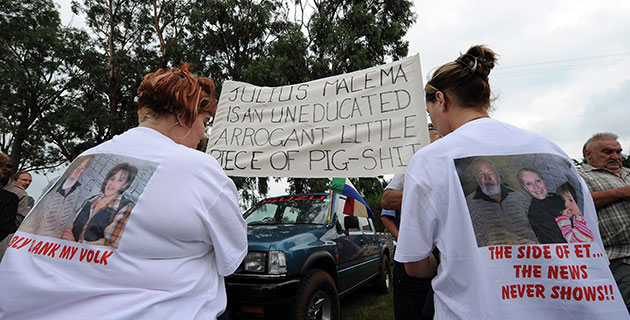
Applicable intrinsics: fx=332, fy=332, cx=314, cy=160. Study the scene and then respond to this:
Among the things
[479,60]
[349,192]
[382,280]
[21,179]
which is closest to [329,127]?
[349,192]

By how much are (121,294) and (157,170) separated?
384 mm

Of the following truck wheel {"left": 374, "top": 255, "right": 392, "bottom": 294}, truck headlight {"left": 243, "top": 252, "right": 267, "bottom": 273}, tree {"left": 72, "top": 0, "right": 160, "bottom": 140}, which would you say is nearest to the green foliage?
tree {"left": 72, "top": 0, "right": 160, "bottom": 140}

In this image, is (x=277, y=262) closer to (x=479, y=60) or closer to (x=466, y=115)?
(x=466, y=115)

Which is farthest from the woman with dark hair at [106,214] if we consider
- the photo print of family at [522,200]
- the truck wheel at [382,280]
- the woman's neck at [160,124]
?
the truck wheel at [382,280]

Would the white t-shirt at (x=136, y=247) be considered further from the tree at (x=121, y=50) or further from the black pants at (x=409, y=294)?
the tree at (x=121, y=50)

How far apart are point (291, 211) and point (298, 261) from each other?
135 cm

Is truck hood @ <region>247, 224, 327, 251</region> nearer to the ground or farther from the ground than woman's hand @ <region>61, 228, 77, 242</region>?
nearer to the ground

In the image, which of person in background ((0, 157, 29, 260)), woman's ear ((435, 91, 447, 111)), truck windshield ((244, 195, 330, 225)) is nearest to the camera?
woman's ear ((435, 91, 447, 111))

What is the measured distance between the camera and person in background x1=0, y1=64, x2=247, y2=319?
0.95 meters

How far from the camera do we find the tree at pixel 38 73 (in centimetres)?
1439

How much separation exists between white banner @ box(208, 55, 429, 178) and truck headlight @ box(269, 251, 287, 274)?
87 cm

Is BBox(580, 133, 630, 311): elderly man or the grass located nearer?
BBox(580, 133, 630, 311): elderly man

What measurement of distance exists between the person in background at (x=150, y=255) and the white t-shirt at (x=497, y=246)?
680 mm

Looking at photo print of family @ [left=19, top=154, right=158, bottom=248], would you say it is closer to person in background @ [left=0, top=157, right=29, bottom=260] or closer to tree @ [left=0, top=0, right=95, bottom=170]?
person in background @ [left=0, top=157, right=29, bottom=260]
